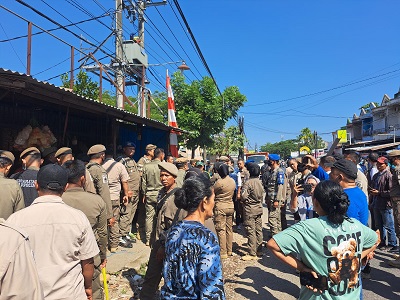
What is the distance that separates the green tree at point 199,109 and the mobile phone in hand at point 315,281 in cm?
1302

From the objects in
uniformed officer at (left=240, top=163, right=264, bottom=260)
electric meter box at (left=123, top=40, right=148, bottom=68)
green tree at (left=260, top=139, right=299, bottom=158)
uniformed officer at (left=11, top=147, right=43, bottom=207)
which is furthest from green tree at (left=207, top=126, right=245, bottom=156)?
green tree at (left=260, top=139, right=299, bottom=158)

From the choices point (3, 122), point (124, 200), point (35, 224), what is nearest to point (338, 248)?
point (35, 224)

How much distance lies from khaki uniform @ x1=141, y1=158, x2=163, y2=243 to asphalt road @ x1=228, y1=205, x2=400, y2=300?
2.09m

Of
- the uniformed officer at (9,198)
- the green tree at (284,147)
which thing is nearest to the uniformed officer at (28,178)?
the uniformed officer at (9,198)

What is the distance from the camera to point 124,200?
239 inches

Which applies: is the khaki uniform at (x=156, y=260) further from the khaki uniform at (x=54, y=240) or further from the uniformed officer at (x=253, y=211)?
the uniformed officer at (x=253, y=211)

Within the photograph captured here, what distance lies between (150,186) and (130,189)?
56 centimetres

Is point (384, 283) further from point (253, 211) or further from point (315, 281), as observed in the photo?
point (315, 281)

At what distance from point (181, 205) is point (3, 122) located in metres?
5.08

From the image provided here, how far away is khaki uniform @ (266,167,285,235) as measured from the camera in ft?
20.9

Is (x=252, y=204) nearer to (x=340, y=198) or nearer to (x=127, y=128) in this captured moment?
(x=340, y=198)

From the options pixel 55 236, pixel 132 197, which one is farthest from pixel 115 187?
pixel 55 236

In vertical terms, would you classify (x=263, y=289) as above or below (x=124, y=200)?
below

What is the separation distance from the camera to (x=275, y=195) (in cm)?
639
